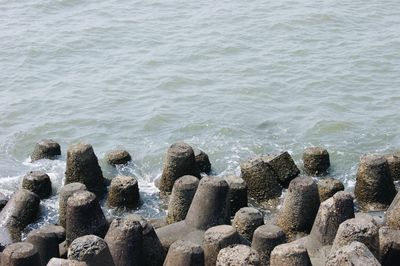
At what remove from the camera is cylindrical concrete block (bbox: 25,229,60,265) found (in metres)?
11.0

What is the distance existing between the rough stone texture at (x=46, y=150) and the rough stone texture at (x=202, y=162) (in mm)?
3008

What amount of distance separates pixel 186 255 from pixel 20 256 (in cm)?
201

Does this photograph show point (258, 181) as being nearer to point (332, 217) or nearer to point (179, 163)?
point (179, 163)

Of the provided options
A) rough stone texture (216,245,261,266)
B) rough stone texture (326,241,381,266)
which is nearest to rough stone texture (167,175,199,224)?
rough stone texture (216,245,261,266)

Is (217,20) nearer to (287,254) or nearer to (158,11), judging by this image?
(158,11)

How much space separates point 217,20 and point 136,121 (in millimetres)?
7688

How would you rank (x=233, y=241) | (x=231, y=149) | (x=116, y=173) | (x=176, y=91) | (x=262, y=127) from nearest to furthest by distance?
1. (x=233, y=241)
2. (x=116, y=173)
3. (x=231, y=149)
4. (x=262, y=127)
5. (x=176, y=91)

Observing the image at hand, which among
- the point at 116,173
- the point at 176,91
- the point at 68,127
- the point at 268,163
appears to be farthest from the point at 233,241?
the point at 176,91

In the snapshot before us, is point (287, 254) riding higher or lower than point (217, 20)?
higher

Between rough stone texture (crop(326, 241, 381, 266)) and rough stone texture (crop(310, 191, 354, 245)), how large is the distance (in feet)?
6.98

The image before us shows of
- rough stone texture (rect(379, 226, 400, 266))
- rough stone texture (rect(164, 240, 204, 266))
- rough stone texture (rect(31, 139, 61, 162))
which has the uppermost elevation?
rough stone texture (rect(164, 240, 204, 266))

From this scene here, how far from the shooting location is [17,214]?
13.2 metres

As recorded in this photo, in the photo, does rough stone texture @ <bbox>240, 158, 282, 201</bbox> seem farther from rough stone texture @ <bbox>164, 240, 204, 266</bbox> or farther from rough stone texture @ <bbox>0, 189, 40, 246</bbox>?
rough stone texture @ <bbox>164, 240, 204, 266</bbox>

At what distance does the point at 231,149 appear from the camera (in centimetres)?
1683
